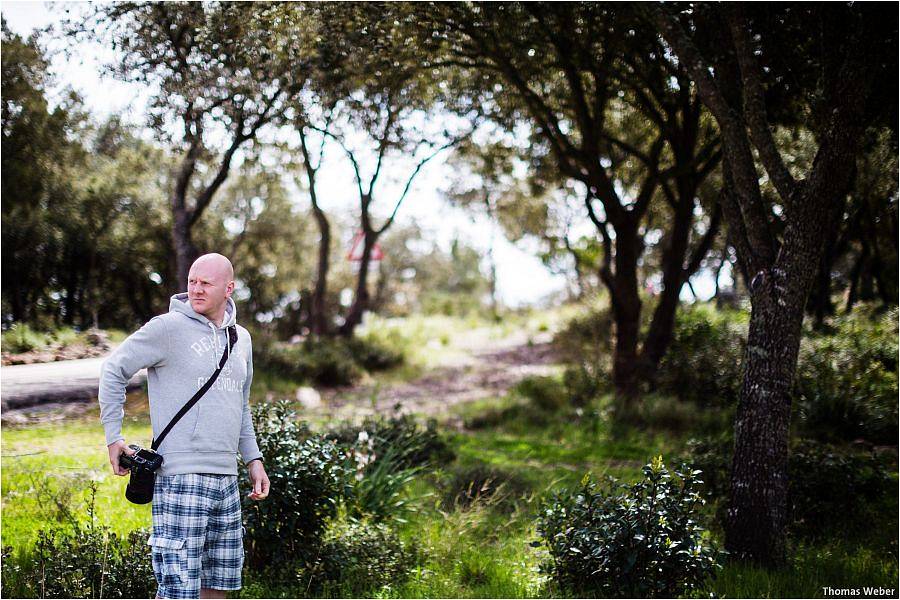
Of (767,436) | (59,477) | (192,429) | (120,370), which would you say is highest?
(120,370)

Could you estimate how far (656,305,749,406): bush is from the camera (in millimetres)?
9594

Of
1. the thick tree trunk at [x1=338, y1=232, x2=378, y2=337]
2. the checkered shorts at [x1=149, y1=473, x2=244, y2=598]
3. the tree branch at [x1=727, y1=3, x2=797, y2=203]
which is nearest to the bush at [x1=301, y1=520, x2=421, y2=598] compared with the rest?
the checkered shorts at [x1=149, y1=473, x2=244, y2=598]

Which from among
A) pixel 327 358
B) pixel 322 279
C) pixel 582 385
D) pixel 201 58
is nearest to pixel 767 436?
pixel 201 58

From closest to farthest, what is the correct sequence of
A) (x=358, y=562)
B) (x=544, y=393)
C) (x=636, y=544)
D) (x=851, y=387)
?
(x=636, y=544)
(x=358, y=562)
(x=851, y=387)
(x=544, y=393)

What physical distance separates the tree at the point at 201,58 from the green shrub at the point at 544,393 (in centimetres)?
628

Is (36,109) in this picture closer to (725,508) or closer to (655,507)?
(655,507)

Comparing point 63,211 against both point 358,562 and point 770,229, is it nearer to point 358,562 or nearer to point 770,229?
point 358,562

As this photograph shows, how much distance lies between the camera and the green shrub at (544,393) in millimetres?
10859

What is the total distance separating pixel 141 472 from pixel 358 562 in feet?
5.99

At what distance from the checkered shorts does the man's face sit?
0.73 metres

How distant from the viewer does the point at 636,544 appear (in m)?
3.78

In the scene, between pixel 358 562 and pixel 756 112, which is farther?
pixel 756 112

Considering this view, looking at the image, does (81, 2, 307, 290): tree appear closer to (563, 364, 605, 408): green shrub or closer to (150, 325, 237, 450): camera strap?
(150, 325, 237, 450): camera strap

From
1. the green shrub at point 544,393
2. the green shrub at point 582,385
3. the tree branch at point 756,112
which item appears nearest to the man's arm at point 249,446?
the tree branch at point 756,112
